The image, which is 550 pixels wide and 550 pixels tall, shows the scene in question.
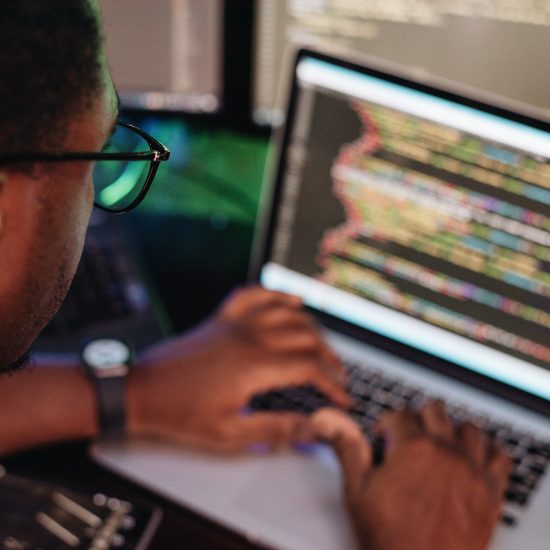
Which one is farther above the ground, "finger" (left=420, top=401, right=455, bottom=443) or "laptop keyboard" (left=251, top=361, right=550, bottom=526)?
"finger" (left=420, top=401, right=455, bottom=443)

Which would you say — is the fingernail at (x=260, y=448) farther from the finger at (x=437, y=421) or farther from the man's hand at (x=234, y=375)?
the finger at (x=437, y=421)

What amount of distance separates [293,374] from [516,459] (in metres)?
0.24

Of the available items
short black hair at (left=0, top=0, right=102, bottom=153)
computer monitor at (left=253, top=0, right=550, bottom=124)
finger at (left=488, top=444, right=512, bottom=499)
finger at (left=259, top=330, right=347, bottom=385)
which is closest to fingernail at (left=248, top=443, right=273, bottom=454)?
finger at (left=259, top=330, right=347, bottom=385)

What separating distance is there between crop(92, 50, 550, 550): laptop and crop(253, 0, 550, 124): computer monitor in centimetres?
6

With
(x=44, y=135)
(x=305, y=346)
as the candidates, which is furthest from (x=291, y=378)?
(x=44, y=135)

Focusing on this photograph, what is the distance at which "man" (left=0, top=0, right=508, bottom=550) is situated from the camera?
46 centimetres

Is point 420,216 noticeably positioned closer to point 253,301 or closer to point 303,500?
point 253,301

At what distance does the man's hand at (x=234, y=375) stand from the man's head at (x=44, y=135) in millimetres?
360

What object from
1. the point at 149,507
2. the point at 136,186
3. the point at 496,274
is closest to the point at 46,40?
the point at 136,186

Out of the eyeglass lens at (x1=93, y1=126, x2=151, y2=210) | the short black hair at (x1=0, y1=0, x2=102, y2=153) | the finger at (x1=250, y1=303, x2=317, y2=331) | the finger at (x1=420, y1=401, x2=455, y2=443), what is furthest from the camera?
the finger at (x1=250, y1=303, x2=317, y2=331)

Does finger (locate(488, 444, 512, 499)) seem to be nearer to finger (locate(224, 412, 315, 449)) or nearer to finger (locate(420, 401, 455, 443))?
finger (locate(420, 401, 455, 443))

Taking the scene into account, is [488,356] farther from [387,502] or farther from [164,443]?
[164,443]

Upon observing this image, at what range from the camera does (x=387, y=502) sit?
2.61 feet

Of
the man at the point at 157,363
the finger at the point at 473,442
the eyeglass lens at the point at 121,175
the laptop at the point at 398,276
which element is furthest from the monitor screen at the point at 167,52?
the finger at the point at 473,442
